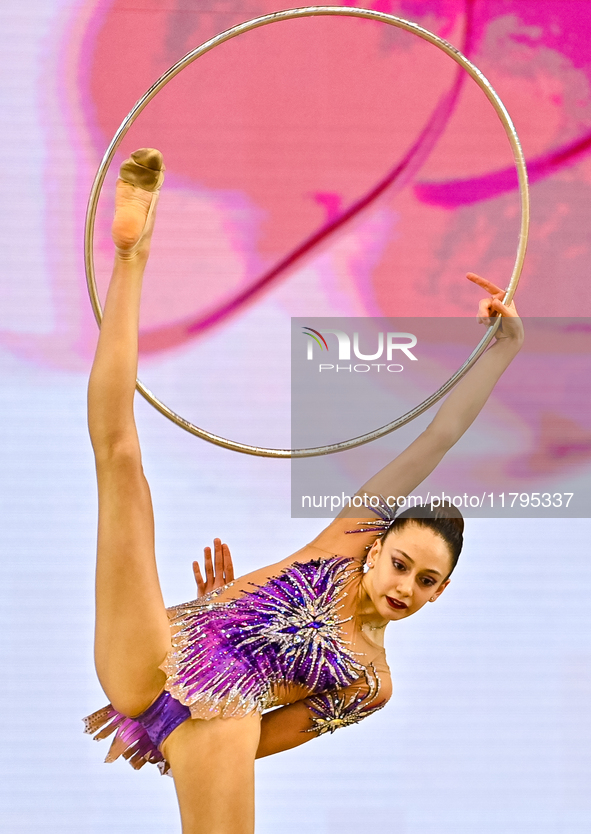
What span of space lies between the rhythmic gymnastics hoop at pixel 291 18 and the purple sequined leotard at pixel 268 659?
24cm

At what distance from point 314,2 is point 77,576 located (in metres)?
1.26

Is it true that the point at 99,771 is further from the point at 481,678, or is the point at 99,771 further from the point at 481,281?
the point at 481,281

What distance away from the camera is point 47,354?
207cm

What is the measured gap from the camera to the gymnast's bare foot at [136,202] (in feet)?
5.26

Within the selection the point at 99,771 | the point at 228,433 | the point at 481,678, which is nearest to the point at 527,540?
the point at 481,678

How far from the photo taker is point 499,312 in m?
1.86

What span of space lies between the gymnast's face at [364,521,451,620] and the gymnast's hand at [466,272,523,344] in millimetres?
402

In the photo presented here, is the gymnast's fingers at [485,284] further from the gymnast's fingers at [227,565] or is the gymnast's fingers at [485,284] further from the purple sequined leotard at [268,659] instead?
the gymnast's fingers at [227,565]

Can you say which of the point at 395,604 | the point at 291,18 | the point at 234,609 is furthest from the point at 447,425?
the point at 291,18

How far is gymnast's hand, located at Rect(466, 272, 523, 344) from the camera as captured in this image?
186cm

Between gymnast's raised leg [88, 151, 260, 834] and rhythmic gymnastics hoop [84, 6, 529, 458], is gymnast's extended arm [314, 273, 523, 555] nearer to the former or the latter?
rhythmic gymnastics hoop [84, 6, 529, 458]

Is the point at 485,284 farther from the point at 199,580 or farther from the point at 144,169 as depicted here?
the point at 199,580

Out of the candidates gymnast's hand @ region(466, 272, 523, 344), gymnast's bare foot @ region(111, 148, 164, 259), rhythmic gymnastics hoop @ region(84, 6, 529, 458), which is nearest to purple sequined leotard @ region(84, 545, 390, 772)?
rhythmic gymnastics hoop @ region(84, 6, 529, 458)

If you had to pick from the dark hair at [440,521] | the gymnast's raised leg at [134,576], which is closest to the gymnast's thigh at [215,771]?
the gymnast's raised leg at [134,576]
